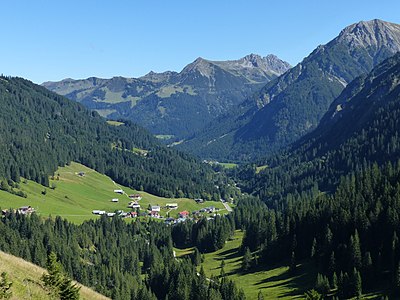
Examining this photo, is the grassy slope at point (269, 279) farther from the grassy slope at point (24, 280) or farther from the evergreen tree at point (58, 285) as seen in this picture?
the evergreen tree at point (58, 285)

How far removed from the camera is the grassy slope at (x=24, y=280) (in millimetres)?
38050

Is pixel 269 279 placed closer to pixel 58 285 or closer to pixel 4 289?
pixel 58 285

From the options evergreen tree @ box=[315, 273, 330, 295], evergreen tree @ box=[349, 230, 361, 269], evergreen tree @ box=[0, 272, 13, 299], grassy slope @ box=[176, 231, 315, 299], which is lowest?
grassy slope @ box=[176, 231, 315, 299]

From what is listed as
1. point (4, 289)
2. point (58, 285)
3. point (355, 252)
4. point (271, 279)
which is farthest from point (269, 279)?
point (4, 289)

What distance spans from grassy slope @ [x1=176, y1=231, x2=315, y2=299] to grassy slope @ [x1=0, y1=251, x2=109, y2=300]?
229 feet

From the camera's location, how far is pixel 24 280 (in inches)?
1629

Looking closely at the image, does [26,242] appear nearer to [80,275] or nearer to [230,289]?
[80,275]

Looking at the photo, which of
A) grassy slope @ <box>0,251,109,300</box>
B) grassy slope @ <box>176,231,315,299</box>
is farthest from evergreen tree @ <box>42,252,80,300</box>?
grassy slope @ <box>176,231,315,299</box>

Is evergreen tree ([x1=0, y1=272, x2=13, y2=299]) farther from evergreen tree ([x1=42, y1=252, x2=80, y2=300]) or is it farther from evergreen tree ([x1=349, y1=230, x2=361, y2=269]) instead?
evergreen tree ([x1=349, y1=230, x2=361, y2=269])

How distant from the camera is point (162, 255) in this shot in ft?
545

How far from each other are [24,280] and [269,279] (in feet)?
302

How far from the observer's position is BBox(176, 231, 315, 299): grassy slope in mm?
108375

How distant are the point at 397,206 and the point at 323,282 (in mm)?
28735

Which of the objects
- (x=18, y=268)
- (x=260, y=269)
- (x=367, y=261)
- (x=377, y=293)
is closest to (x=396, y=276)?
(x=377, y=293)
